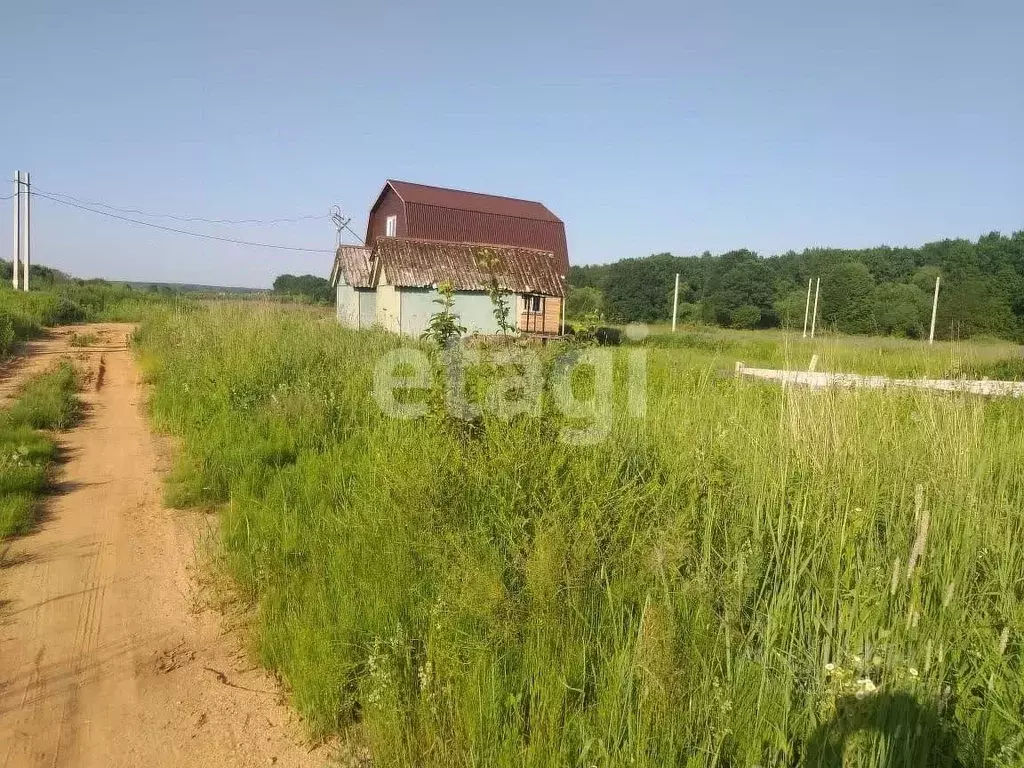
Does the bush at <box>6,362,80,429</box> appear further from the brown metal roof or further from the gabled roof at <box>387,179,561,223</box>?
the gabled roof at <box>387,179,561,223</box>

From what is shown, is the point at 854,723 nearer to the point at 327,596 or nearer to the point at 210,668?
the point at 327,596

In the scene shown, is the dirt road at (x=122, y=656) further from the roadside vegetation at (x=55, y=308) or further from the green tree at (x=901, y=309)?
the green tree at (x=901, y=309)

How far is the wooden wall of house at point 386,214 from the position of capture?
28.3m

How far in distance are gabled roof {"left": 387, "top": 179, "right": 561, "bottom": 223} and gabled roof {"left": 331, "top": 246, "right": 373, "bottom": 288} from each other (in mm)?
5182

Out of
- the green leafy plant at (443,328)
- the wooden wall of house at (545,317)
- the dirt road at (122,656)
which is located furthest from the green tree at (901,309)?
the dirt road at (122,656)

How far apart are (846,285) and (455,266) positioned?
22.1 metres

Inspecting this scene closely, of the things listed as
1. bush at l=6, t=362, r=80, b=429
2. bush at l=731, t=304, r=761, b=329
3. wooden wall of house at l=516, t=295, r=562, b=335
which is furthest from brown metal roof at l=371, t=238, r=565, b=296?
bush at l=731, t=304, r=761, b=329

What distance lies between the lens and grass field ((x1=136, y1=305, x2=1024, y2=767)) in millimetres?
2111

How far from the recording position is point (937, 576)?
8.95 feet

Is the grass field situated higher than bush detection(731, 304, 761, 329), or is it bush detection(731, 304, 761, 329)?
bush detection(731, 304, 761, 329)

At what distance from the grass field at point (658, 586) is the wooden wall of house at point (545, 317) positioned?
17.6 m

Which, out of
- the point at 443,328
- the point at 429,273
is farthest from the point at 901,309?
the point at 443,328

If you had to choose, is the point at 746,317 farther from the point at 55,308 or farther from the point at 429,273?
the point at 55,308

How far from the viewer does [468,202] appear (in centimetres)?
3091
